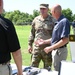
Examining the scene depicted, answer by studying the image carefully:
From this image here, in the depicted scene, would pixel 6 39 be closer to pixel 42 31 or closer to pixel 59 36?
pixel 59 36

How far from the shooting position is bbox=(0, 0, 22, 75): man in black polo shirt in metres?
2.88

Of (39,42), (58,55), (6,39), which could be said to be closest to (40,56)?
(39,42)

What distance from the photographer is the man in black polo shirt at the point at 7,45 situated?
288cm

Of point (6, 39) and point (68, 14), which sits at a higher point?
point (6, 39)

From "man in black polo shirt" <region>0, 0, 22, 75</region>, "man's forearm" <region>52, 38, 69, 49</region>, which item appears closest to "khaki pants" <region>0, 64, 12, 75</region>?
"man in black polo shirt" <region>0, 0, 22, 75</region>

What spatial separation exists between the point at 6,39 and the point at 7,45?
0.26ft

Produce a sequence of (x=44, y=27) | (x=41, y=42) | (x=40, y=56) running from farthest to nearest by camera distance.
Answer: (x=40, y=56)
(x=44, y=27)
(x=41, y=42)

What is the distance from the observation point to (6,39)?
115 inches

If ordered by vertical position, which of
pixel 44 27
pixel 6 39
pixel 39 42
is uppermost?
pixel 6 39

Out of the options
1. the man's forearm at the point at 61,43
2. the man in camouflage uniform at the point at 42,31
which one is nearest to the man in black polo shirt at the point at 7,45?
the man's forearm at the point at 61,43

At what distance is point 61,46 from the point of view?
465cm

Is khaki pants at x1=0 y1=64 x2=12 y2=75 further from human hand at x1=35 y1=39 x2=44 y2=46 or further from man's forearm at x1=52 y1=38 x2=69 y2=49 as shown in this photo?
human hand at x1=35 y1=39 x2=44 y2=46

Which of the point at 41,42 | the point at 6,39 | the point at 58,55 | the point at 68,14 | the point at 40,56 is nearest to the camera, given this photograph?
the point at 6,39

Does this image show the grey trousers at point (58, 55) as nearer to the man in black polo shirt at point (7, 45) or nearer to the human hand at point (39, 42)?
the human hand at point (39, 42)
